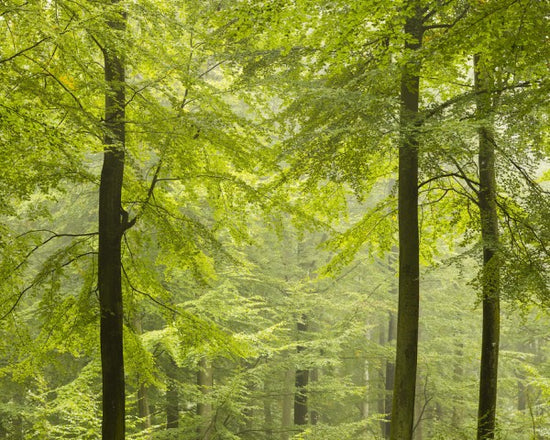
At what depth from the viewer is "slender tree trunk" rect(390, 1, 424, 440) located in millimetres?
6480

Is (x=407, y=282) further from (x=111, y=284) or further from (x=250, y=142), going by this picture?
(x=111, y=284)

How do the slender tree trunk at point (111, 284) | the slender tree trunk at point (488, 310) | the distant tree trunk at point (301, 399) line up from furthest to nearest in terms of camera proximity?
the distant tree trunk at point (301, 399) < the slender tree trunk at point (488, 310) < the slender tree trunk at point (111, 284)

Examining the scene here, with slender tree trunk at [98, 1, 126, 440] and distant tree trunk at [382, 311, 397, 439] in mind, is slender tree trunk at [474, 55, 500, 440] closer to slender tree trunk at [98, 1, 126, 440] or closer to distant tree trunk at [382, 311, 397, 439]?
slender tree trunk at [98, 1, 126, 440]

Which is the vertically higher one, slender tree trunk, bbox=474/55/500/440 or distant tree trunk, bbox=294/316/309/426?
slender tree trunk, bbox=474/55/500/440

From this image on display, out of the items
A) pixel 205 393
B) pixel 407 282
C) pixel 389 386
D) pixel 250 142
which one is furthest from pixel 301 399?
pixel 250 142

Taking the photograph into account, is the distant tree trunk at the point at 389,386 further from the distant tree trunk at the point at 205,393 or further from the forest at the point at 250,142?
Result: the forest at the point at 250,142

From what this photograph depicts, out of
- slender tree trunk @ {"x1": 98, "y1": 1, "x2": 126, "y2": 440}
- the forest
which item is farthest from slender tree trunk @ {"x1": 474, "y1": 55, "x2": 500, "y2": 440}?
slender tree trunk @ {"x1": 98, "y1": 1, "x2": 126, "y2": 440}

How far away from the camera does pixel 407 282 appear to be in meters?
6.75

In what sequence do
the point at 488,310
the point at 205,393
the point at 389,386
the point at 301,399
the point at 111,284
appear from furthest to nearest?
the point at 389,386 < the point at 301,399 < the point at 205,393 < the point at 488,310 < the point at 111,284

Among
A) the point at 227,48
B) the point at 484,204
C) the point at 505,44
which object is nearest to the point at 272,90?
the point at 227,48

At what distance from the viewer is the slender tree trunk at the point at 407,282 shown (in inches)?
255

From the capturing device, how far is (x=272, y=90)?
6410mm

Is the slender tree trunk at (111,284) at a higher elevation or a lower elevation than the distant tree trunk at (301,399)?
higher

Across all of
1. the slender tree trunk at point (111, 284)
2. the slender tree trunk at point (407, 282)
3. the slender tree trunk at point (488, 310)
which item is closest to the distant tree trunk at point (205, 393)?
the slender tree trunk at point (111, 284)
